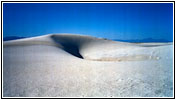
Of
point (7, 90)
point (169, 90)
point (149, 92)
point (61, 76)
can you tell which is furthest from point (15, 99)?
point (169, 90)

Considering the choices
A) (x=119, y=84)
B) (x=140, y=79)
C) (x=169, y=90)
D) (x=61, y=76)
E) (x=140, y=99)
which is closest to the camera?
(x=140, y=99)

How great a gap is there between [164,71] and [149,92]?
162 centimetres

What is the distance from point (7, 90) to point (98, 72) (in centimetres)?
236

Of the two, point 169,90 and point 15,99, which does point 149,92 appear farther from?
point 15,99

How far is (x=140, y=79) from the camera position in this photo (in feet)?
13.4

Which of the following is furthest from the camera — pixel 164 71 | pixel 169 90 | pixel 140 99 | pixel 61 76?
pixel 164 71

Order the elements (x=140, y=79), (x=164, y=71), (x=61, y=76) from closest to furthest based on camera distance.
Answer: (x=140, y=79) < (x=61, y=76) < (x=164, y=71)

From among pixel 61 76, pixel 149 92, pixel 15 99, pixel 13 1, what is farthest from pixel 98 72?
pixel 13 1

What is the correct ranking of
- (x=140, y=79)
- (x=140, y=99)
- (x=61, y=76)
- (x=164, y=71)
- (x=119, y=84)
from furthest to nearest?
1. (x=164, y=71)
2. (x=61, y=76)
3. (x=140, y=79)
4. (x=119, y=84)
5. (x=140, y=99)

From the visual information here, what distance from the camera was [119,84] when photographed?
12.4ft

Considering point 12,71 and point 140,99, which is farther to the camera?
point 12,71

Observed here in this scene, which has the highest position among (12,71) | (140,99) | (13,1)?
(13,1)

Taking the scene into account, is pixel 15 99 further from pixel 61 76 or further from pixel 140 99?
pixel 140 99

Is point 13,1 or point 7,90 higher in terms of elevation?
point 13,1
